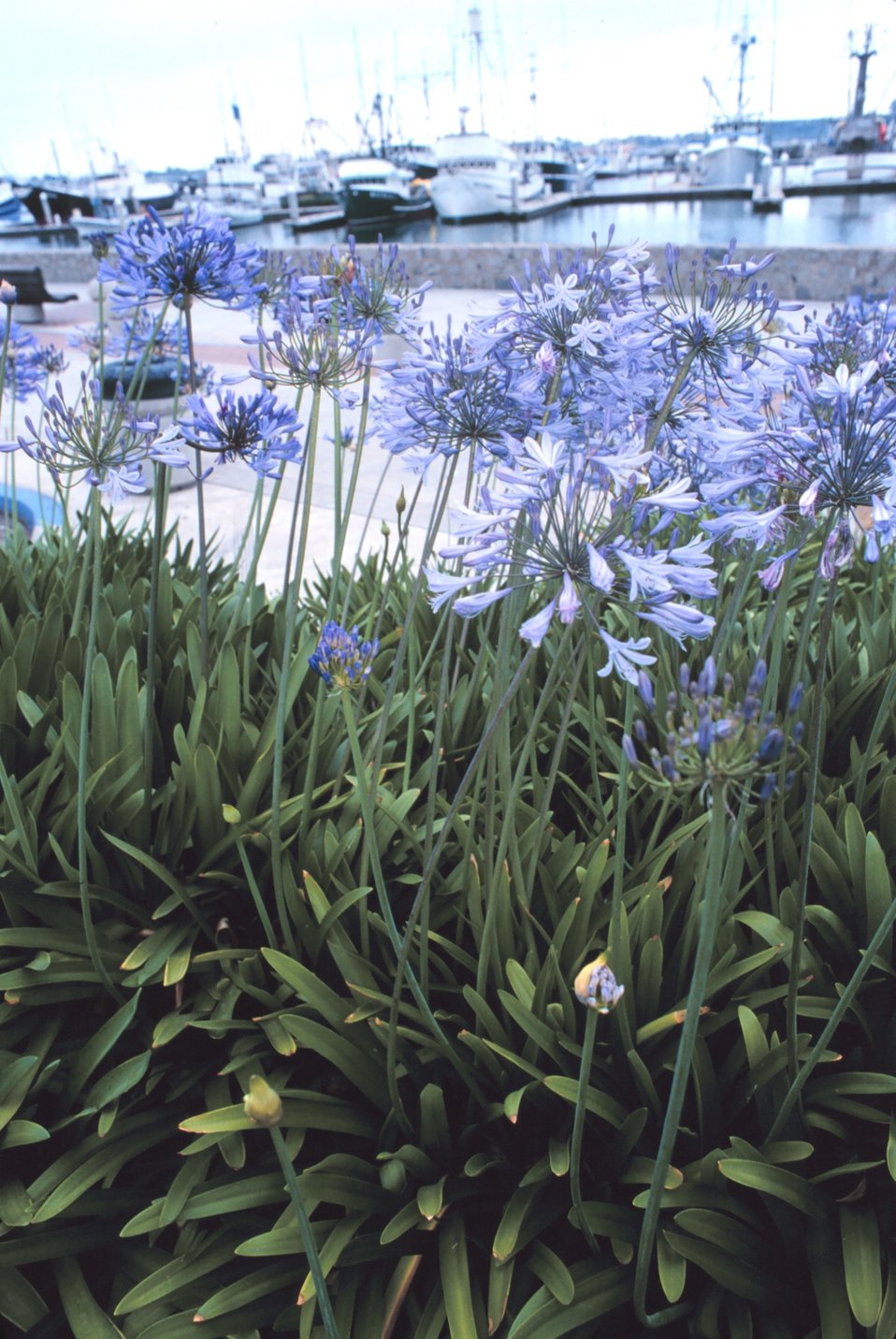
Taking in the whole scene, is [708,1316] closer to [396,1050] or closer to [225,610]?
[396,1050]

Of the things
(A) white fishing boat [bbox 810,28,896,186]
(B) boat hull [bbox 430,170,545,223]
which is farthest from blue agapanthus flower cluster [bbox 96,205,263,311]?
(A) white fishing boat [bbox 810,28,896,186]

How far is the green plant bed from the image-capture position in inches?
55.2

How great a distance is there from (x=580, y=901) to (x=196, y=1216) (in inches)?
30.9

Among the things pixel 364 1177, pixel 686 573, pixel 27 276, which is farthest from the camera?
pixel 27 276

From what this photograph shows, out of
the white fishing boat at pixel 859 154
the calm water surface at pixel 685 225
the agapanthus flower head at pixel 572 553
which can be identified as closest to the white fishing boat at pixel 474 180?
the calm water surface at pixel 685 225

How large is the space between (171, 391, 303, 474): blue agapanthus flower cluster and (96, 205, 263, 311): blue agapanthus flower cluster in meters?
0.35

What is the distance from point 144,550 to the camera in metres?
3.23

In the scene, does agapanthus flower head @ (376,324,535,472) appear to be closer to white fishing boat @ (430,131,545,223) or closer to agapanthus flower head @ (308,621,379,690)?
agapanthus flower head @ (308,621,379,690)

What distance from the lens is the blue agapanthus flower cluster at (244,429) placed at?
1.57 meters

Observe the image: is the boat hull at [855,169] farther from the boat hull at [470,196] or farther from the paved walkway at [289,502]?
the paved walkway at [289,502]

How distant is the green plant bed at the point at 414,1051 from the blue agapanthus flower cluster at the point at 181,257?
0.80 metres

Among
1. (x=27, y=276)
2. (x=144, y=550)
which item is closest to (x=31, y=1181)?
(x=144, y=550)

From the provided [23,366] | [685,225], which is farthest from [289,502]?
[685,225]

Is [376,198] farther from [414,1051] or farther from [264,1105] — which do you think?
[264,1105]
